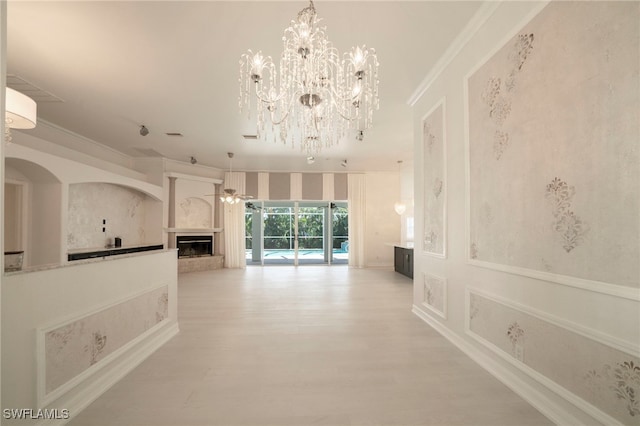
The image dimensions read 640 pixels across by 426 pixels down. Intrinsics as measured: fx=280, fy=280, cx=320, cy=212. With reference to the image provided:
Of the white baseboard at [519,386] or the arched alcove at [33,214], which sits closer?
the white baseboard at [519,386]

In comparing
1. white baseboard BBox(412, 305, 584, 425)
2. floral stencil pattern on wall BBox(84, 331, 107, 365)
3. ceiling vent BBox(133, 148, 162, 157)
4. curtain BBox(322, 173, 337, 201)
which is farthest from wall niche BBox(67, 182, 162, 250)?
white baseboard BBox(412, 305, 584, 425)

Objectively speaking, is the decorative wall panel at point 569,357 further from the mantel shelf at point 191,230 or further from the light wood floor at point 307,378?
the mantel shelf at point 191,230

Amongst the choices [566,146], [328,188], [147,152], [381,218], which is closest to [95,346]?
[566,146]

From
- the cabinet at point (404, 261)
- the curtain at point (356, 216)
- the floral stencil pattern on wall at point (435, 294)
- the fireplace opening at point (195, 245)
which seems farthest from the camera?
the curtain at point (356, 216)

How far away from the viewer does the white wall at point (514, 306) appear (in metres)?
1.67

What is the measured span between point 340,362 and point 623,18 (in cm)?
321

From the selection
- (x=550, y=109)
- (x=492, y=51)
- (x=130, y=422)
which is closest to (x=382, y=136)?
(x=492, y=51)

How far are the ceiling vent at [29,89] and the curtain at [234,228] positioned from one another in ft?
17.4

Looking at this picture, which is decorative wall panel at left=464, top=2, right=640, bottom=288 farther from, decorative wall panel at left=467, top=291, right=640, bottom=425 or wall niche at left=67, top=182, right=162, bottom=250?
wall niche at left=67, top=182, right=162, bottom=250

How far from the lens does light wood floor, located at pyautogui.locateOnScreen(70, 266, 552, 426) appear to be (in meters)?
2.02

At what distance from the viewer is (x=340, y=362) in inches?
110

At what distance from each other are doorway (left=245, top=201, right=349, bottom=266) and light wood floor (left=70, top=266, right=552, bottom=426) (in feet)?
19.0

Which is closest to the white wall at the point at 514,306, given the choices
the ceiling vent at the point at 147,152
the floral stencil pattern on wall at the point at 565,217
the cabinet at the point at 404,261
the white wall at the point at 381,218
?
the floral stencil pattern on wall at the point at 565,217

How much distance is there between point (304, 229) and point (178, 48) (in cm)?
803
